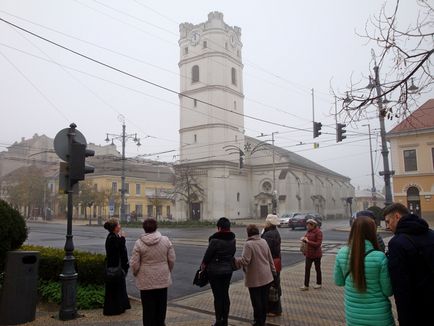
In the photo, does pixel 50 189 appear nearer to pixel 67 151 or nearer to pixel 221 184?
pixel 221 184

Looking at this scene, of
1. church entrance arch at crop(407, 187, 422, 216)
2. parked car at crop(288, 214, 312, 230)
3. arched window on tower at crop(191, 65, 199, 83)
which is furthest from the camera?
arched window on tower at crop(191, 65, 199, 83)

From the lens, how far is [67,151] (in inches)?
310

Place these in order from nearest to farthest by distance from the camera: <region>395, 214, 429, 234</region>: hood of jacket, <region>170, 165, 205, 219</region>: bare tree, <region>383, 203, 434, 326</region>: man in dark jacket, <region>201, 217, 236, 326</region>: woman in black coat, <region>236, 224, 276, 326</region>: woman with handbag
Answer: <region>383, 203, 434, 326</region>: man in dark jacket < <region>395, 214, 429, 234</region>: hood of jacket < <region>201, 217, 236, 326</region>: woman in black coat < <region>236, 224, 276, 326</region>: woman with handbag < <region>170, 165, 205, 219</region>: bare tree

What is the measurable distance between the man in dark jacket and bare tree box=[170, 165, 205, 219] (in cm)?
5414

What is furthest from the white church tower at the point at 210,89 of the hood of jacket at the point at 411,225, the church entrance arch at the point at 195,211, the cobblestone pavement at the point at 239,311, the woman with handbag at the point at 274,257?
the hood of jacket at the point at 411,225

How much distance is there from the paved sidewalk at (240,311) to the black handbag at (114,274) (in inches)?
26.9

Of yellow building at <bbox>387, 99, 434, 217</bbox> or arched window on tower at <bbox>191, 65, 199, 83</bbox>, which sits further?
arched window on tower at <bbox>191, 65, 199, 83</bbox>

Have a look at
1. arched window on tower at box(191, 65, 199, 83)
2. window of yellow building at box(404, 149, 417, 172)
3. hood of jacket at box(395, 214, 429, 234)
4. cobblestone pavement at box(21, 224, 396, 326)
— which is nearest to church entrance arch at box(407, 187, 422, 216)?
window of yellow building at box(404, 149, 417, 172)

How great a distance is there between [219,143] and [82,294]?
169ft

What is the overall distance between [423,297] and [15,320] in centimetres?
642

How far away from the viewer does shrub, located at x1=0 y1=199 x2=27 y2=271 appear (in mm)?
7188

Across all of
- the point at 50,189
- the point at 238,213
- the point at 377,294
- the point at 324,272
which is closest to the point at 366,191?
the point at 238,213

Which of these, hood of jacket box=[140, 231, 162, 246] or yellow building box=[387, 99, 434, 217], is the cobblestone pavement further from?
yellow building box=[387, 99, 434, 217]

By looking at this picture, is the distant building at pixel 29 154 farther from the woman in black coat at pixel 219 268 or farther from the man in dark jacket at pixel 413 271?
the man in dark jacket at pixel 413 271
